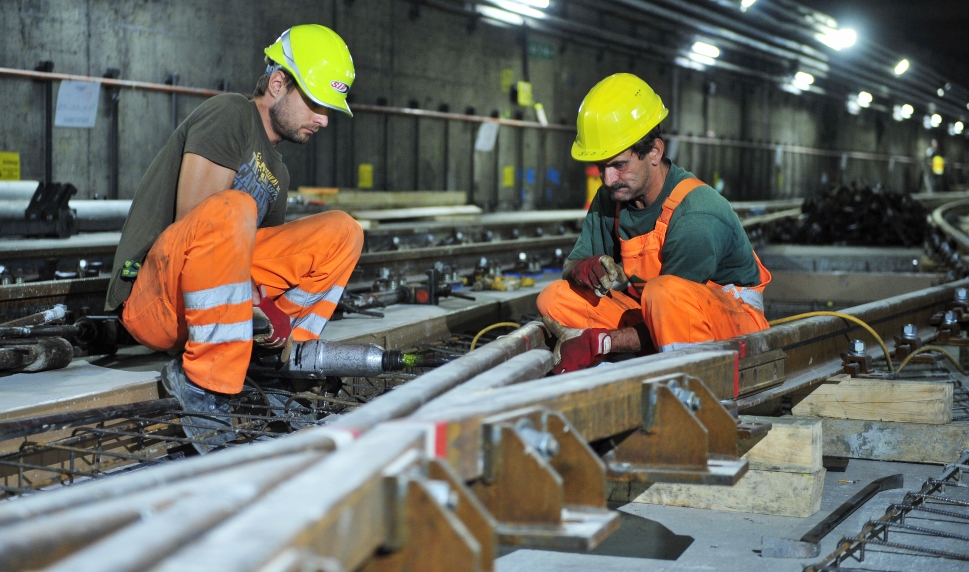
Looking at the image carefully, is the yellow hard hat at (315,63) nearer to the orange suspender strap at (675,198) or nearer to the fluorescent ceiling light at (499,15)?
the orange suspender strap at (675,198)

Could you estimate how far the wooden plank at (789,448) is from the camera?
3508mm

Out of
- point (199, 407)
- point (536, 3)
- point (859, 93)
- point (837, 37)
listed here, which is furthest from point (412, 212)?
point (859, 93)

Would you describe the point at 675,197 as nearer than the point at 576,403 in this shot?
No

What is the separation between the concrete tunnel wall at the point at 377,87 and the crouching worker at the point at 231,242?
6.05 meters

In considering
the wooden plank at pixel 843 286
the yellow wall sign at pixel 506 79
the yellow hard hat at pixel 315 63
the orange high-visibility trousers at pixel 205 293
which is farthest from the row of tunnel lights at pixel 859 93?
the orange high-visibility trousers at pixel 205 293

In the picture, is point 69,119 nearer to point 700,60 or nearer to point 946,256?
point 946,256

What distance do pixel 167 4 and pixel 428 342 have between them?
6.61 m

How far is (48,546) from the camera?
1331 millimetres

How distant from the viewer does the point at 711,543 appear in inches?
128

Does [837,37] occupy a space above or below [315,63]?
above

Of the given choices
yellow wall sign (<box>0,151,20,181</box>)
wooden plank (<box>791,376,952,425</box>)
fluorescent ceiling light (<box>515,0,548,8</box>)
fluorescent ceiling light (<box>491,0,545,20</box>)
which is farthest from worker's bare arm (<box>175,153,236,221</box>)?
fluorescent ceiling light (<box>515,0,548,8</box>)

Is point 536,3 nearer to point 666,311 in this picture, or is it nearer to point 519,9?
point 519,9

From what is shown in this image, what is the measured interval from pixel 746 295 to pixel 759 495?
1.08 meters

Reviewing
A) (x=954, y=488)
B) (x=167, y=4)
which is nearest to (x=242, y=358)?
(x=954, y=488)
